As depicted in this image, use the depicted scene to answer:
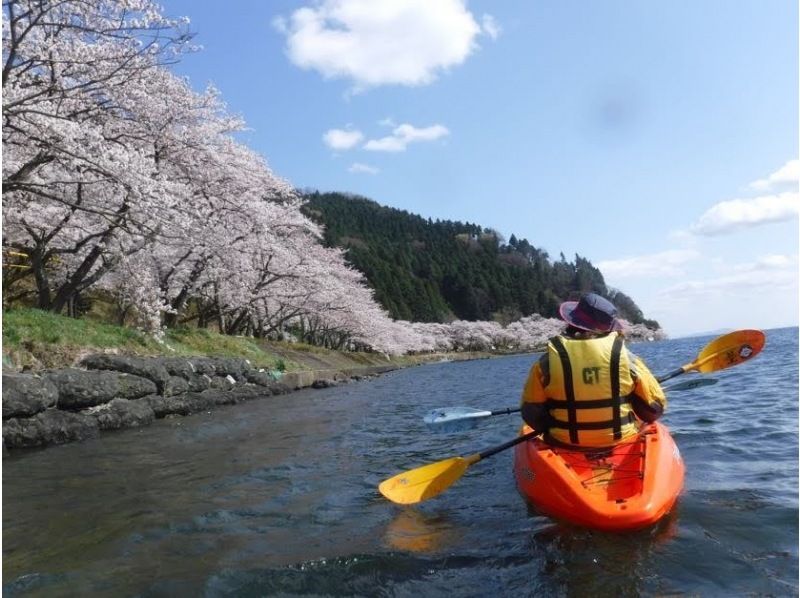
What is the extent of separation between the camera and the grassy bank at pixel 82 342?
448 inches

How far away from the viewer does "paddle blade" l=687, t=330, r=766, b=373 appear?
7.04 meters

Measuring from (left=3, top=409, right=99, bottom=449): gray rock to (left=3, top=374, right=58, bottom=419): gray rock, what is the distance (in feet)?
0.38

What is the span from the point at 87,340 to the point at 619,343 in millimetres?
12515

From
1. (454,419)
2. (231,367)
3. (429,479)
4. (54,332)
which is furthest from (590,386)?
(231,367)

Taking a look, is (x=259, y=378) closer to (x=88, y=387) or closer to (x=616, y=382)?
(x=88, y=387)

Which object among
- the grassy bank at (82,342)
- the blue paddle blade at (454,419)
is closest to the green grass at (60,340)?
the grassy bank at (82,342)

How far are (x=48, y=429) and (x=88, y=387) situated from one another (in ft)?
4.33

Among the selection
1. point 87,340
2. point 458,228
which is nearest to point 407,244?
point 458,228

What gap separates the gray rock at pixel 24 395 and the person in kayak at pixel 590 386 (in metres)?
8.26

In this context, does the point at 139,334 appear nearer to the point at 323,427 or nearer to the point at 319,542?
the point at 323,427

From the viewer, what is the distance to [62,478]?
705 cm

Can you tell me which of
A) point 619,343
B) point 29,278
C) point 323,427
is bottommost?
point 323,427

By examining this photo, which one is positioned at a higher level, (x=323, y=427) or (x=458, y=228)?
(x=458, y=228)

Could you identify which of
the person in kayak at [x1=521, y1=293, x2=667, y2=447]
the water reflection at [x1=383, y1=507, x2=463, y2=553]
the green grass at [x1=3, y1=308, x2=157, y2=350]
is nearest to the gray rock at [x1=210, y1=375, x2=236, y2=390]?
the green grass at [x1=3, y1=308, x2=157, y2=350]
